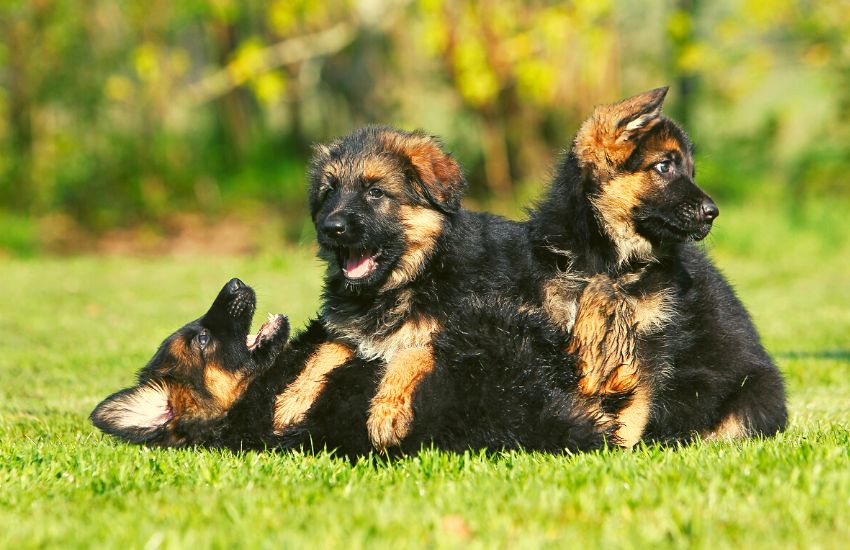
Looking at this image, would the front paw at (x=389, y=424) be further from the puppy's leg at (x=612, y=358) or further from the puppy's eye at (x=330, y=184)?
the puppy's eye at (x=330, y=184)

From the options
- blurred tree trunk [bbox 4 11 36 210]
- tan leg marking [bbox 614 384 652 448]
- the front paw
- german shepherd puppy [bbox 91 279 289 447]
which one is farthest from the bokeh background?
the front paw

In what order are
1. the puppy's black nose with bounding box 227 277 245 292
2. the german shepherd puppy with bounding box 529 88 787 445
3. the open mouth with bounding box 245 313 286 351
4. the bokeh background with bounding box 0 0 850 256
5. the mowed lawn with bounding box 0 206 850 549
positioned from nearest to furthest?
1. the mowed lawn with bounding box 0 206 850 549
2. the german shepherd puppy with bounding box 529 88 787 445
3. the open mouth with bounding box 245 313 286 351
4. the puppy's black nose with bounding box 227 277 245 292
5. the bokeh background with bounding box 0 0 850 256

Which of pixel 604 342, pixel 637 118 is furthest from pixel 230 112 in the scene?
pixel 604 342

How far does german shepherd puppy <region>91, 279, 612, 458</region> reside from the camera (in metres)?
4.62

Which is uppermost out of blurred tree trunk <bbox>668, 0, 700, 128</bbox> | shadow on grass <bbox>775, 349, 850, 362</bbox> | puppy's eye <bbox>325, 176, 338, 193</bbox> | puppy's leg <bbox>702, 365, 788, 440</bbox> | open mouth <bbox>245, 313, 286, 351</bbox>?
blurred tree trunk <bbox>668, 0, 700, 128</bbox>

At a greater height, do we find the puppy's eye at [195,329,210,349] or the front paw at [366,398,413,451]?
the puppy's eye at [195,329,210,349]

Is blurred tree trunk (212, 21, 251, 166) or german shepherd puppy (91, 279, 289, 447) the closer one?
german shepherd puppy (91, 279, 289, 447)

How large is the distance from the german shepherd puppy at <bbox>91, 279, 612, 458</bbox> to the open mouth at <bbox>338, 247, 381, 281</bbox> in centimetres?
44

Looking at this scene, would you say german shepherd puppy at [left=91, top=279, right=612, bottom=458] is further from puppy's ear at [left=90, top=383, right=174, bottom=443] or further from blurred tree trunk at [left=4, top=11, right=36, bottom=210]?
blurred tree trunk at [left=4, top=11, right=36, bottom=210]

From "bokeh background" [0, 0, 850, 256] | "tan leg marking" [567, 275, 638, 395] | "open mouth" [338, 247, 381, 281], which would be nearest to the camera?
"tan leg marking" [567, 275, 638, 395]

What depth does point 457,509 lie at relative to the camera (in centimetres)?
349

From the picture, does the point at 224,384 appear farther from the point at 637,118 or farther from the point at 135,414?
the point at 637,118

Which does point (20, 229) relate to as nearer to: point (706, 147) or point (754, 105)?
point (706, 147)

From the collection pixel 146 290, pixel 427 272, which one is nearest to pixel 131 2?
pixel 146 290
